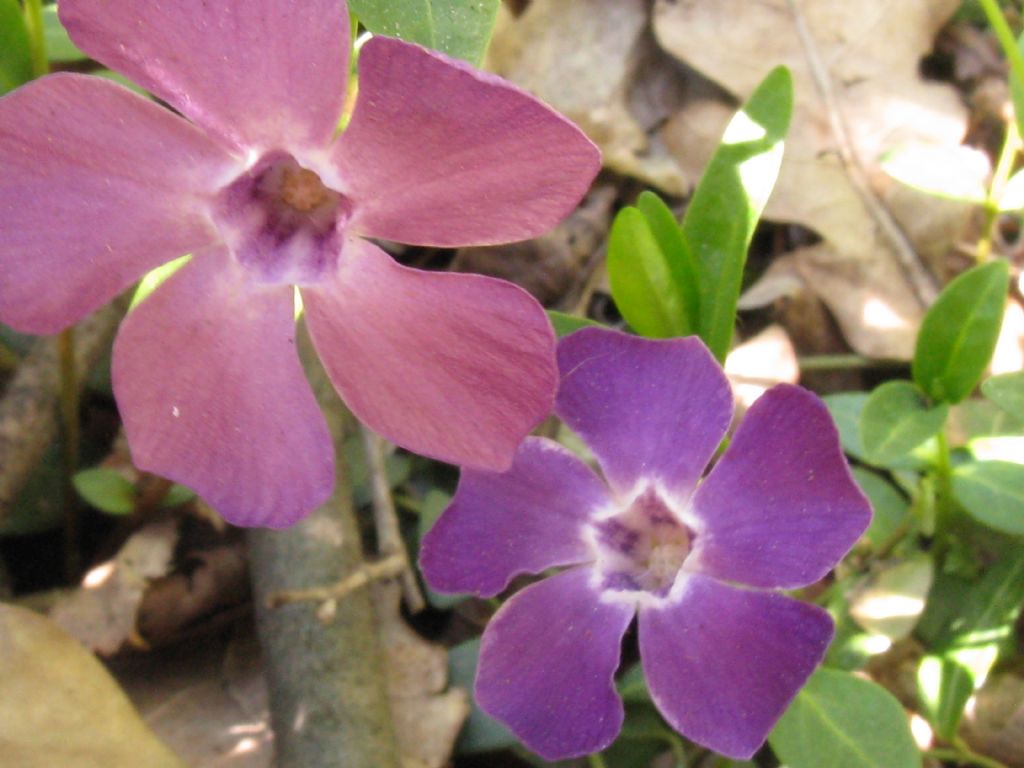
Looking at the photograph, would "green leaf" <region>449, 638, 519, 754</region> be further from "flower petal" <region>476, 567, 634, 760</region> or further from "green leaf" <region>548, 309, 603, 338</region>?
"green leaf" <region>548, 309, 603, 338</region>

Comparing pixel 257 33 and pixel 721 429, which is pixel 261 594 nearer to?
pixel 721 429

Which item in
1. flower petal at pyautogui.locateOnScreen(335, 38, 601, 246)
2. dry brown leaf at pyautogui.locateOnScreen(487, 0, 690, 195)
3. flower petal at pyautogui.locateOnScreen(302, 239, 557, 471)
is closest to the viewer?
flower petal at pyautogui.locateOnScreen(335, 38, 601, 246)

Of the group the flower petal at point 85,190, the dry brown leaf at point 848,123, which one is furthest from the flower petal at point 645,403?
the dry brown leaf at point 848,123

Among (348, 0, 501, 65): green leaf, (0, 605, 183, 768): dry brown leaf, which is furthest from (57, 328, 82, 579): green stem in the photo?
(348, 0, 501, 65): green leaf

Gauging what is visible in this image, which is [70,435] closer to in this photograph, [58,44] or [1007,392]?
[58,44]

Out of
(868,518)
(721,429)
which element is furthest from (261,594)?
(868,518)

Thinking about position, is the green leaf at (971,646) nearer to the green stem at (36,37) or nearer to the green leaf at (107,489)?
the green leaf at (107,489)

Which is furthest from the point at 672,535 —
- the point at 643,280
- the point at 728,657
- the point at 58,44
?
the point at 58,44
